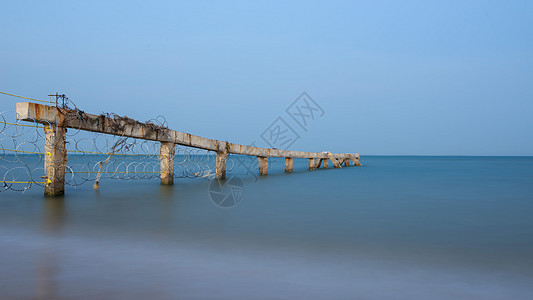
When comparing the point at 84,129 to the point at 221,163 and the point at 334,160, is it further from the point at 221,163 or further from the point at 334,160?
the point at 334,160

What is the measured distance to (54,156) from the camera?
1164cm

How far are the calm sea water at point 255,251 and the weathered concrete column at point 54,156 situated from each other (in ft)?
1.82

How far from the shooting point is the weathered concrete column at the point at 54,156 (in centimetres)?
1152

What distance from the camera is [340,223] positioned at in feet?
32.4

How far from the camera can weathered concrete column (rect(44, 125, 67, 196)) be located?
1152 centimetres

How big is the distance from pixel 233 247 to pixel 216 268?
56.8 inches

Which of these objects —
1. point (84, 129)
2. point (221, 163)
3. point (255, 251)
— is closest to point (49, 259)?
point (255, 251)

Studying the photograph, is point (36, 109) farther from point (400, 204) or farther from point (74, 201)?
point (400, 204)

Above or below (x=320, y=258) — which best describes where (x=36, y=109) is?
above

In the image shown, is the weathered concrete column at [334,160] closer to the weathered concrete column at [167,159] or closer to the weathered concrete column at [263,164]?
the weathered concrete column at [263,164]

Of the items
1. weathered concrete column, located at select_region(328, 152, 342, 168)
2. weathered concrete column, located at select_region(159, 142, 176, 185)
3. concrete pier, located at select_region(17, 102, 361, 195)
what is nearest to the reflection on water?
concrete pier, located at select_region(17, 102, 361, 195)

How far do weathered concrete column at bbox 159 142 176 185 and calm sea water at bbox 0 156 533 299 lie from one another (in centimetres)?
409

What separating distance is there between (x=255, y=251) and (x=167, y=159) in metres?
11.0

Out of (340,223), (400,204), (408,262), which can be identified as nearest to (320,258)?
(408,262)
